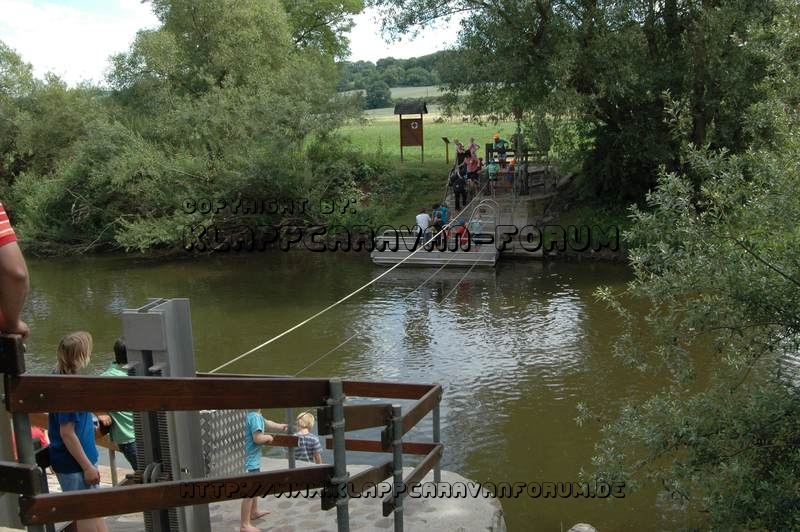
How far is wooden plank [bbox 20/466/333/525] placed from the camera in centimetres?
291

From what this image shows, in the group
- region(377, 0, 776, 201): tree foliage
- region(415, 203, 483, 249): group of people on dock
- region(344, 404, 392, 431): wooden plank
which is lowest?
region(415, 203, 483, 249): group of people on dock

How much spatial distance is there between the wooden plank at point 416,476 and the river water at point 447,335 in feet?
10.5

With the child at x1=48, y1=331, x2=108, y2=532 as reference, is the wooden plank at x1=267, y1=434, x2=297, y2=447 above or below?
below

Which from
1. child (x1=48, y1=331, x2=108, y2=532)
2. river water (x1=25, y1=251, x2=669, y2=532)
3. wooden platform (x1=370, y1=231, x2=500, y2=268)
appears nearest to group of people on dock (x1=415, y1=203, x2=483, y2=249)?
wooden platform (x1=370, y1=231, x2=500, y2=268)

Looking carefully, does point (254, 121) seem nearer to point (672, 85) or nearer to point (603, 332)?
point (672, 85)

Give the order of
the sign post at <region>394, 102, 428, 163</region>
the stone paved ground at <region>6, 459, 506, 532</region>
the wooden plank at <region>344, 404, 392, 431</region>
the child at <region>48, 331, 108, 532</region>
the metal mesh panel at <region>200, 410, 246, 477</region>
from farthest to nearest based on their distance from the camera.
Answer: the sign post at <region>394, 102, 428, 163</region> → the stone paved ground at <region>6, 459, 506, 532</region> → the metal mesh panel at <region>200, 410, 246, 477</region> → the child at <region>48, 331, 108, 532</region> → the wooden plank at <region>344, 404, 392, 431</region>

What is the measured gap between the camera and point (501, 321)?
669 inches

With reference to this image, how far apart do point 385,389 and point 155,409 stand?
2.44m

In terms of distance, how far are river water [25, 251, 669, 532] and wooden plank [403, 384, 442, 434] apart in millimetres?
3671

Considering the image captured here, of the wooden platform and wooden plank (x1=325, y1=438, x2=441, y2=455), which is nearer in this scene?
wooden plank (x1=325, y1=438, x2=441, y2=455)

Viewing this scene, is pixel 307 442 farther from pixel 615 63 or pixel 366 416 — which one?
pixel 615 63

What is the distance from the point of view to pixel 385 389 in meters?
5.39

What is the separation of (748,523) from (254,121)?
24.3 metres

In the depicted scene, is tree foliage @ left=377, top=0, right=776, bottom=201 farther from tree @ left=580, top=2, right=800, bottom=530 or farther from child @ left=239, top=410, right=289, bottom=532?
child @ left=239, top=410, right=289, bottom=532
